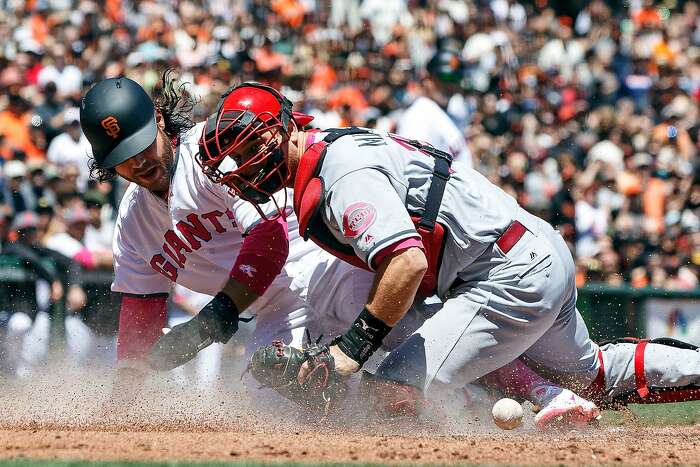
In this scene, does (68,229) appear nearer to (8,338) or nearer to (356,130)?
(8,338)

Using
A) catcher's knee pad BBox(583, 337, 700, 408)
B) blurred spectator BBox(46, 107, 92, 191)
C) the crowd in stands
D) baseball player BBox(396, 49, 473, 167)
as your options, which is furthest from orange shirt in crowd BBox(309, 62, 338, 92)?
catcher's knee pad BBox(583, 337, 700, 408)

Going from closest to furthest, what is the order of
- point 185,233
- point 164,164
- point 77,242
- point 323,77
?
point 164,164, point 185,233, point 77,242, point 323,77

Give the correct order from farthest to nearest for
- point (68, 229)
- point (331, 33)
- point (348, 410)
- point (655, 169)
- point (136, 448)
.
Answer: point (331, 33), point (655, 169), point (68, 229), point (348, 410), point (136, 448)

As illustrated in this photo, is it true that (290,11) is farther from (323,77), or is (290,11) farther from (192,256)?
(192,256)

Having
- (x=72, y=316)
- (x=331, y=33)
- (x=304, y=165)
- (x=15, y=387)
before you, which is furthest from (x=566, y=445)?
(x=331, y=33)

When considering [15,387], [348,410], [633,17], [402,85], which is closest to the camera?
[348,410]

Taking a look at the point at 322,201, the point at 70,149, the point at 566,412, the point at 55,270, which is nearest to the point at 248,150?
the point at 322,201

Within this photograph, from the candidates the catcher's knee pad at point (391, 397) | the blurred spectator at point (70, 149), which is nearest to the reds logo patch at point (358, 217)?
the catcher's knee pad at point (391, 397)
